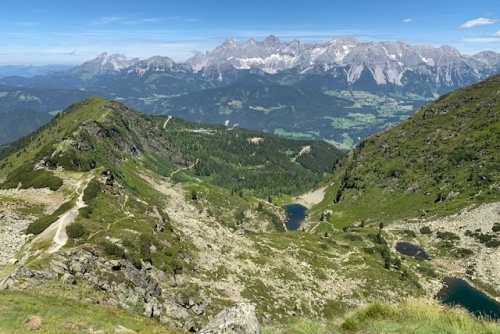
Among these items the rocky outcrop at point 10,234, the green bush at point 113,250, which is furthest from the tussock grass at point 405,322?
the rocky outcrop at point 10,234

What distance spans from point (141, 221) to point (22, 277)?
53.8 metres

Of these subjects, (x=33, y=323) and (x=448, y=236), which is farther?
(x=448, y=236)

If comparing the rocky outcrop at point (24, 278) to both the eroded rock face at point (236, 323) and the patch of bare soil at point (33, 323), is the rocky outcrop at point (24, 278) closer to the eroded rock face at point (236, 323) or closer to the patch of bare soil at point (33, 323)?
the patch of bare soil at point (33, 323)

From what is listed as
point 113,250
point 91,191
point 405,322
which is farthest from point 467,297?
point 405,322

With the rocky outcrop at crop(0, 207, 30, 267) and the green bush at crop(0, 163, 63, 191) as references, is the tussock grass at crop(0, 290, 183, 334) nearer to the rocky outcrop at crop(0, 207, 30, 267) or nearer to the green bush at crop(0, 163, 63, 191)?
the rocky outcrop at crop(0, 207, 30, 267)

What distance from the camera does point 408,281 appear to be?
13575cm

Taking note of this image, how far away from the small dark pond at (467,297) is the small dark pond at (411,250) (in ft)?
88.9

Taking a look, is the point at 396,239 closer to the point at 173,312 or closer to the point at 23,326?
the point at 173,312

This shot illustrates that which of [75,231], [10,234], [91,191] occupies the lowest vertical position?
[10,234]

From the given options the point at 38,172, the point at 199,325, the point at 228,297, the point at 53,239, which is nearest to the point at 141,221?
the point at 53,239

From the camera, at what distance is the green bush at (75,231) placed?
8012 cm

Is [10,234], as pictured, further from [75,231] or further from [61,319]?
[61,319]

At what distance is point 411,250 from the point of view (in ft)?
607

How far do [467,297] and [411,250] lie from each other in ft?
142
